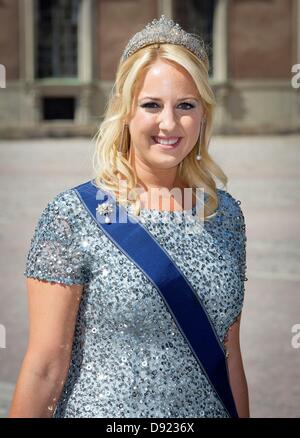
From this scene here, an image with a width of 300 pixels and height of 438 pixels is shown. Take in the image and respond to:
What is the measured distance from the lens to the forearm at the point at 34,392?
2.04 meters

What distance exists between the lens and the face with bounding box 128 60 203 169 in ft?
6.97

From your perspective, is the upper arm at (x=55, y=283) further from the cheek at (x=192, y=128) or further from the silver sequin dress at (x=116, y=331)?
the cheek at (x=192, y=128)

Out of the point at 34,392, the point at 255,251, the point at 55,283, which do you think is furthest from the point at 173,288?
the point at 255,251

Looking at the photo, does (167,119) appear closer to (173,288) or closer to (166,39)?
(166,39)

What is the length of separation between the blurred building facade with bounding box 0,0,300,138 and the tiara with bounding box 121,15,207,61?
3268 centimetres

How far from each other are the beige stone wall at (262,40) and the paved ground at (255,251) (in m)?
12.9

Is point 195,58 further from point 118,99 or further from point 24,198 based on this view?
point 24,198

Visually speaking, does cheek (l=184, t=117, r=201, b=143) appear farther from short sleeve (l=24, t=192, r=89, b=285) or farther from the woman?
short sleeve (l=24, t=192, r=89, b=285)

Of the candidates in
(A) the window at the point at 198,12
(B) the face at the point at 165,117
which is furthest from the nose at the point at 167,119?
(A) the window at the point at 198,12

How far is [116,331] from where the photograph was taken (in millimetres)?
2070

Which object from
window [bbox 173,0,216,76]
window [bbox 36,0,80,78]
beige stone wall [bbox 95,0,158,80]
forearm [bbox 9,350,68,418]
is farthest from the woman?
window [bbox 173,0,216,76]
